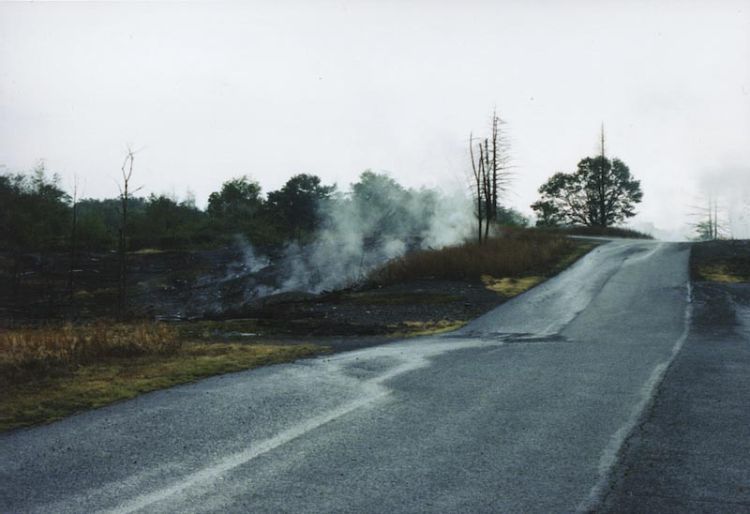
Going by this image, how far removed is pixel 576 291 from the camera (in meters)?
18.3

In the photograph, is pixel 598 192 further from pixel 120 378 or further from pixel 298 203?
pixel 120 378

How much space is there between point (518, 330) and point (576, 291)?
607cm

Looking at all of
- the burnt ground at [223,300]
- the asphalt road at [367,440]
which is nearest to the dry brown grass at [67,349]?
the burnt ground at [223,300]

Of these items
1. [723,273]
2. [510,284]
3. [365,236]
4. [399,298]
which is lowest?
[399,298]

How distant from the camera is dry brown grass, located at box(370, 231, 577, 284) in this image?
23.2 meters

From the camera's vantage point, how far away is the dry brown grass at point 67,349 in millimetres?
8680

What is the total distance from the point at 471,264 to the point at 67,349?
1654cm

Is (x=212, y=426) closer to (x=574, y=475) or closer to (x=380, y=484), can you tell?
(x=380, y=484)

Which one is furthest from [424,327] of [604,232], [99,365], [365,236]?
[604,232]

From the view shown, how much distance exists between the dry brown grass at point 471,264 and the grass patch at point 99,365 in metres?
12.5

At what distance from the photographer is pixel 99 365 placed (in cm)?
943

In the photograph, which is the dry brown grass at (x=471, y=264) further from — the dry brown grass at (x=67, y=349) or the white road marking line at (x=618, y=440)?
the white road marking line at (x=618, y=440)

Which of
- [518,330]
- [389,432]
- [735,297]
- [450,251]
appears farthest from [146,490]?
[450,251]

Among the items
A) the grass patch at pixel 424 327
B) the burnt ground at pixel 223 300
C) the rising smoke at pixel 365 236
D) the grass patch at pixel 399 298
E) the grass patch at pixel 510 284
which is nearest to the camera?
the grass patch at pixel 424 327
